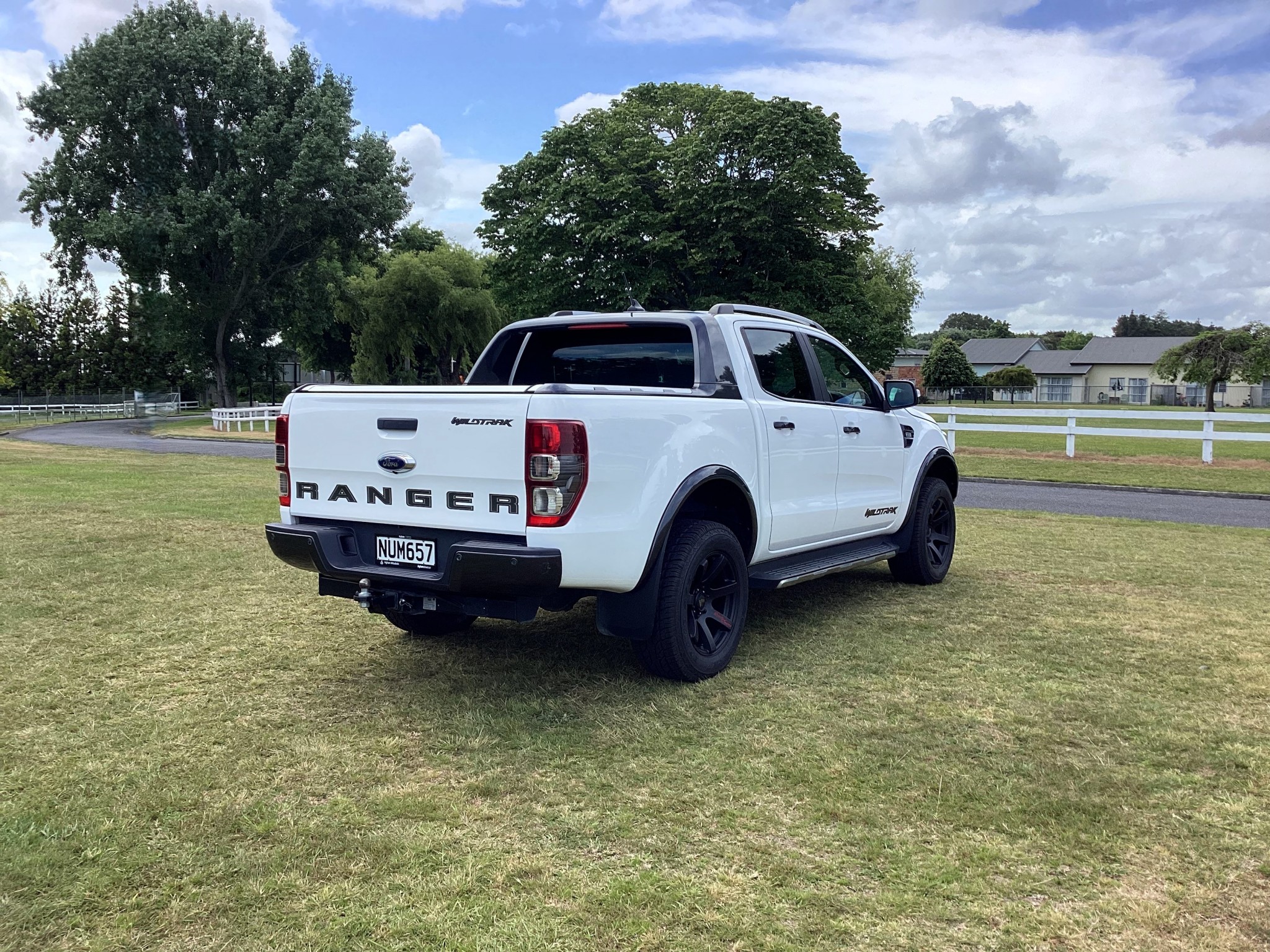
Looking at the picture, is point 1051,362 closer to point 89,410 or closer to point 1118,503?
point 89,410

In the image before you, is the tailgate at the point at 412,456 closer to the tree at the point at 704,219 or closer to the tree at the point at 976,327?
the tree at the point at 704,219

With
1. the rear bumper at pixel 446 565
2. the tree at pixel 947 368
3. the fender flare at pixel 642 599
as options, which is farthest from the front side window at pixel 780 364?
the tree at pixel 947 368

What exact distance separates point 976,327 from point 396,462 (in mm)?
173836

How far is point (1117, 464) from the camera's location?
65.1 feet

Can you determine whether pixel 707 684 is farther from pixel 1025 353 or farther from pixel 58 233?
pixel 1025 353

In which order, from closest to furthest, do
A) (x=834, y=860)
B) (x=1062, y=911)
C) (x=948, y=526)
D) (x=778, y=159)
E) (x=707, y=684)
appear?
(x=1062, y=911), (x=834, y=860), (x=707, y=684), (x=948, y=526), (x=778, y=159)

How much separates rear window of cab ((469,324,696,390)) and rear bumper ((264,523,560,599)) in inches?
59.5

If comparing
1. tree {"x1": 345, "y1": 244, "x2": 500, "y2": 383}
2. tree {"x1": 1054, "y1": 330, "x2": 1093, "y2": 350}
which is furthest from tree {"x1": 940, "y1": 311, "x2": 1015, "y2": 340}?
tree {"x1": 345, "y1": 244, "x2": 500, "y2": 383}

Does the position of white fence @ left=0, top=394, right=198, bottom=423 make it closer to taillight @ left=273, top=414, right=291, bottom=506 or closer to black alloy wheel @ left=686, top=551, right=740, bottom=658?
taillight @ left=273, top=414, right=291, bottom=506

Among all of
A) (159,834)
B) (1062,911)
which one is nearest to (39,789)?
(159,834)

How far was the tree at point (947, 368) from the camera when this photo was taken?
89.4 meters

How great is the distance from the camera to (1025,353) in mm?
112875

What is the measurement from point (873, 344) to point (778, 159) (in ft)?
23.2

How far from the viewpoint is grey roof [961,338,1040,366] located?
113 metres
